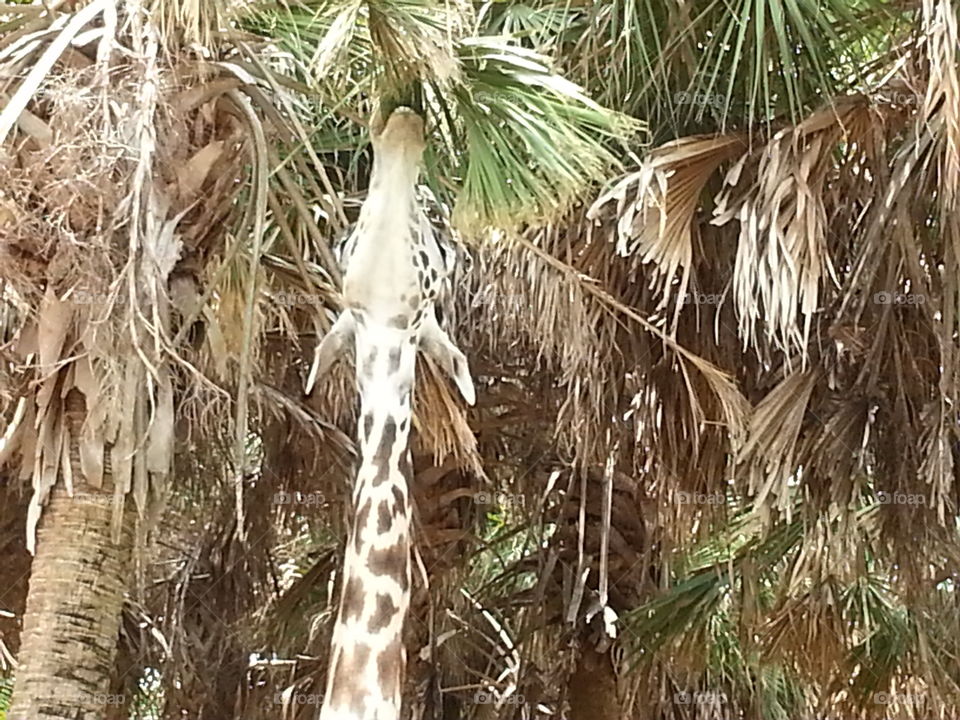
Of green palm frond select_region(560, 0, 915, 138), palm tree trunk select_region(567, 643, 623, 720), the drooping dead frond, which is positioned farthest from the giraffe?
palm tree trunk select_region(567, 643, 623, 720)

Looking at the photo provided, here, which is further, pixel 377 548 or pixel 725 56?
pixel 725 56

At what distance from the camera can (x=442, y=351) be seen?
217cm

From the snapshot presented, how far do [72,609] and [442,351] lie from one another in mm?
883

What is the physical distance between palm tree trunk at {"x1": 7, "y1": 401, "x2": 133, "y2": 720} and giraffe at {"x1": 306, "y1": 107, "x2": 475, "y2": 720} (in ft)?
2.04

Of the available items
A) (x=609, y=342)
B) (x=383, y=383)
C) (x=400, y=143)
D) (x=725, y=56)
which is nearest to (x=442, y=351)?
(x=383, y=383)

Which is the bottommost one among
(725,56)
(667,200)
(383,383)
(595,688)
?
(595,688)

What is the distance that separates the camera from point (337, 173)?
2938mm

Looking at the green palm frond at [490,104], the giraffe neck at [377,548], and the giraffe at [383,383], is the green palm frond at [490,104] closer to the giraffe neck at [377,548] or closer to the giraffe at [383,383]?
the giraffe at [383,383]

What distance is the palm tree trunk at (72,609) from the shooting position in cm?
228

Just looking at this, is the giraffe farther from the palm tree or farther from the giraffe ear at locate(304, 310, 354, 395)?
the palm tree

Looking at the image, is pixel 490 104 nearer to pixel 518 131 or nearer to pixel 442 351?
pixel 518 131

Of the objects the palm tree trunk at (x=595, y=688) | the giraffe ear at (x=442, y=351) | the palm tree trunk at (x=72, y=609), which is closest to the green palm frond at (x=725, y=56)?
the giraffe ear at (x=442, y=351)

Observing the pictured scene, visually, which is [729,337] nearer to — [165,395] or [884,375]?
[884,375]

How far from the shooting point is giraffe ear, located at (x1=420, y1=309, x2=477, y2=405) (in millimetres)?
2127
